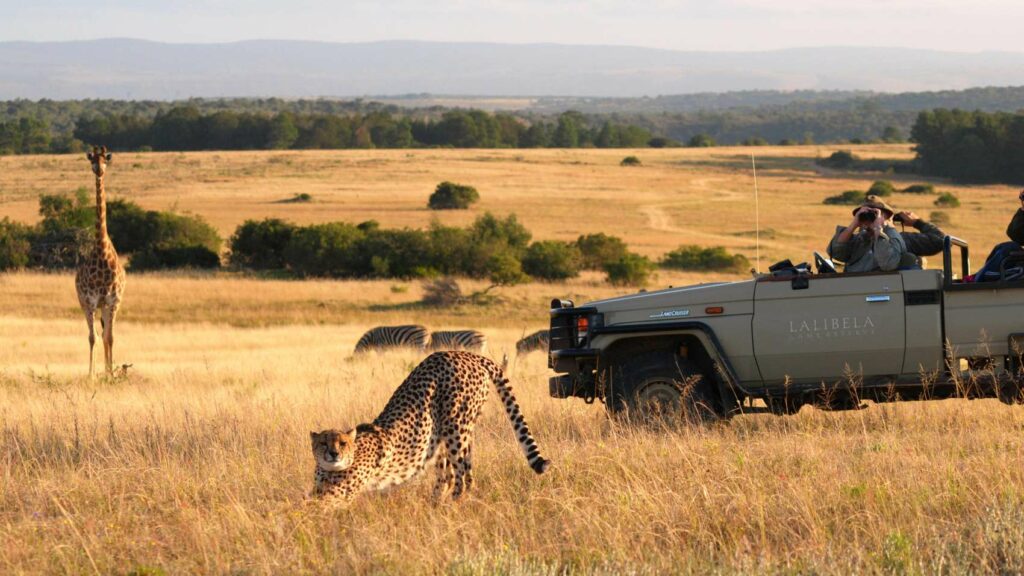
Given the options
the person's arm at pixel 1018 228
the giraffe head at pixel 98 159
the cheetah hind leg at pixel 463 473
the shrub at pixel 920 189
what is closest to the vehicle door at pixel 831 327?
the person's arm at pixel 1018 228

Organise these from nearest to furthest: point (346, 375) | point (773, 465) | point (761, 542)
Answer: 1. point (761, 542)
2. point (773, 465)
3. point (346, 375)

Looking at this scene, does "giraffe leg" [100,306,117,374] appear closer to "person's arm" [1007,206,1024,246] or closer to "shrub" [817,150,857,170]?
"person's arm" [1007,206,1024,246]

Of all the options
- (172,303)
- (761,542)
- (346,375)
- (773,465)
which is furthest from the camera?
(172,303)

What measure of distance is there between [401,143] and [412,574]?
11604cm

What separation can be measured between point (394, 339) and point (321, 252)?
16.8m

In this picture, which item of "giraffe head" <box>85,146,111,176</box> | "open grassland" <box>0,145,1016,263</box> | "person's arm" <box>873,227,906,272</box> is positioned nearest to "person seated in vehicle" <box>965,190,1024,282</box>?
"person's arm" <box>873,227,906,272</box>

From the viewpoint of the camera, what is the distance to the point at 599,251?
40000 millimetres

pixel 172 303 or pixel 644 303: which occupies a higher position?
pixel 644 303

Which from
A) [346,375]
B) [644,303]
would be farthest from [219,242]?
[644,303]

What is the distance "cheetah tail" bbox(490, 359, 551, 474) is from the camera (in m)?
7.45

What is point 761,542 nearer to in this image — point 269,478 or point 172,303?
point 269,478

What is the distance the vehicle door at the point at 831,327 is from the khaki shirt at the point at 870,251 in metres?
0.29

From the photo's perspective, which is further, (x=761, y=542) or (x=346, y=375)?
(x=346, y=375)

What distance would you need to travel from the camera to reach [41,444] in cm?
990
